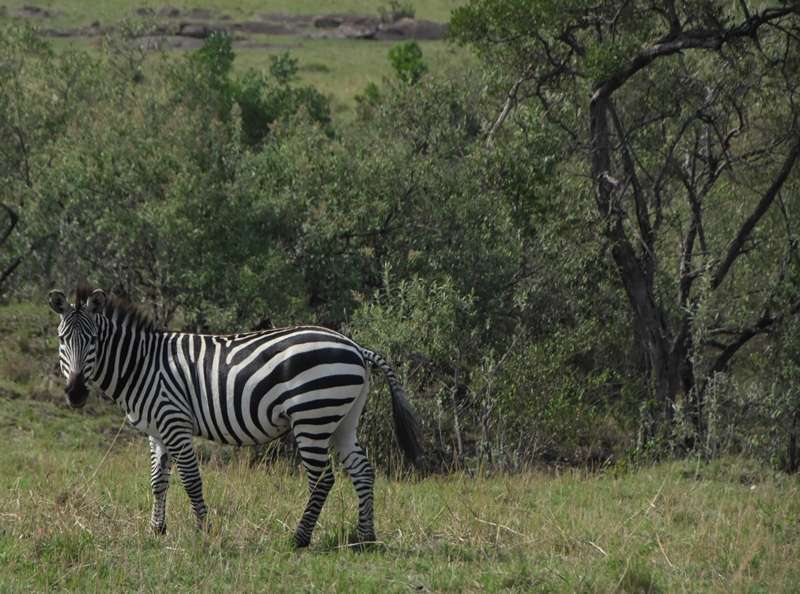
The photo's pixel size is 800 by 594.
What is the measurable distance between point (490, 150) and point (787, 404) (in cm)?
530

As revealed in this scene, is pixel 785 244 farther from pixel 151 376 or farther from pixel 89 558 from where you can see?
pixel 89 558

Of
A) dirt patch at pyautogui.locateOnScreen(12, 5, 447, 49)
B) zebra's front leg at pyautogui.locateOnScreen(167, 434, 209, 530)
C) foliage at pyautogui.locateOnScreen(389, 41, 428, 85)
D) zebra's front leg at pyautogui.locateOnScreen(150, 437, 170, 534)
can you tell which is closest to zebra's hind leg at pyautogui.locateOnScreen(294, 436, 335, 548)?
zebra's front leg at pyautogui.locateOnScreen(167, 434, 209, 530)

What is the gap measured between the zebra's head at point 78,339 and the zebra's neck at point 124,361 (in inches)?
4.6

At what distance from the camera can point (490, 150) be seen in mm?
16547

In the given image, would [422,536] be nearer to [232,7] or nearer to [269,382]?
[269,382]

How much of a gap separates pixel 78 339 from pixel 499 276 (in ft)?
36.1

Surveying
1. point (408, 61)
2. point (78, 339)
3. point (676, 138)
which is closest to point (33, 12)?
point (408, 61)

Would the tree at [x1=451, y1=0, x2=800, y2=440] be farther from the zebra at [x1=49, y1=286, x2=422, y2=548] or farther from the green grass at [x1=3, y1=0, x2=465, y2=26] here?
the green grass at [x1=3, y1=0, x2=465, y2=26]

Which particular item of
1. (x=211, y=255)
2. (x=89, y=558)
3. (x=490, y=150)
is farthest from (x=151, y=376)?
(x=211, y=255)

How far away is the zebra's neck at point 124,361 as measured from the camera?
9.62 meters

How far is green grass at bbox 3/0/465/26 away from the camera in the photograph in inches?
2618

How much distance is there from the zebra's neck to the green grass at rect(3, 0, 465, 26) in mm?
56804

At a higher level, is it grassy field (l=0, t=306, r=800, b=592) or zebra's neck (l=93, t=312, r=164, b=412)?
zebra's neck (l=93, t=312, r=164, b=412)

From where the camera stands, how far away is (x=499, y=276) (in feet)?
64.1
